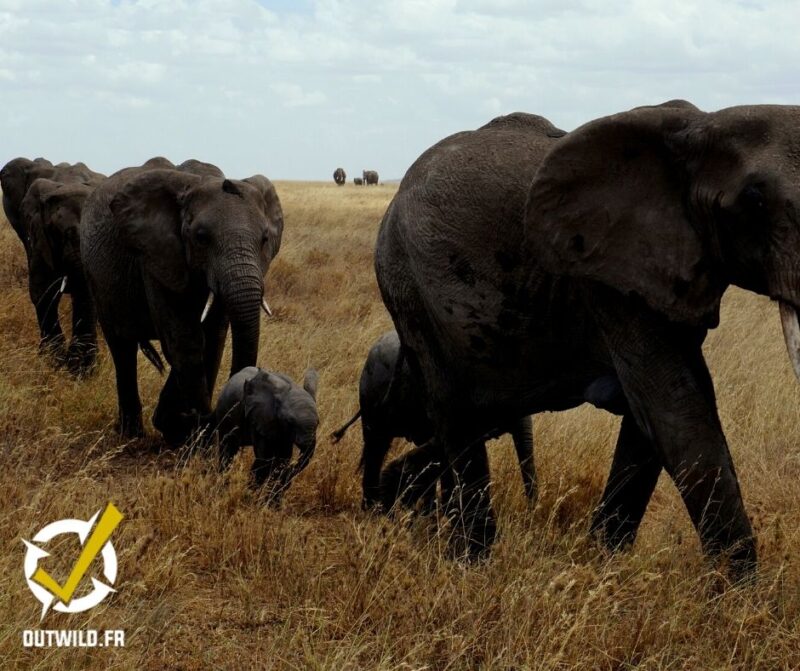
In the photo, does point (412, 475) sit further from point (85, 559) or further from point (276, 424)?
point (85, 559)

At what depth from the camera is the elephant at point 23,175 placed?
41.8ft

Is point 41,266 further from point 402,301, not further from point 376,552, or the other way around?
point 376,552

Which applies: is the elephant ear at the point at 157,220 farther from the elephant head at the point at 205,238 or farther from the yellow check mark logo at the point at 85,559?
the yellow check mark logo at the point at 85,559

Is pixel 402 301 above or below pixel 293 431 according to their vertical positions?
above

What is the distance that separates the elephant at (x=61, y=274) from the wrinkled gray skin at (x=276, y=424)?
3745 mm

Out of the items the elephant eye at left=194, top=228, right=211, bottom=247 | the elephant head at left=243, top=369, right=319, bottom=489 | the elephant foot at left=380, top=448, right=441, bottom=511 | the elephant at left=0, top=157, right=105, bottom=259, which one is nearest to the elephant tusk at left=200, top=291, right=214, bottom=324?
the elephant eye at left=194, top=228, right=211, bottom=247

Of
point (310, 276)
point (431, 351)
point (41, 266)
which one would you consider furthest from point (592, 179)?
point (310, 276)

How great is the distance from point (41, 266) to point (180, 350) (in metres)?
3.93

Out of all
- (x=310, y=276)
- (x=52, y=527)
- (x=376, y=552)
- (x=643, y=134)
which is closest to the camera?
A: (x=643, y=134)

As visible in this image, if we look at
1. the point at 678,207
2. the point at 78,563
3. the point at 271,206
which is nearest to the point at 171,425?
the point at 271,206

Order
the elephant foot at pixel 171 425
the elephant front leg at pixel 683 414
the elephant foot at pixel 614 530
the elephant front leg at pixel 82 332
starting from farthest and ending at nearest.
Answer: the elephant front leg at pixel 82 332
the elephant foot at pixel 171 425
the elephant foot at pixel 614 530
the elephant front leg at pixel 683 414

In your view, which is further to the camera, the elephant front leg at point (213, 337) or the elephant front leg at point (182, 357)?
the elephant front leg at point (213, 337)

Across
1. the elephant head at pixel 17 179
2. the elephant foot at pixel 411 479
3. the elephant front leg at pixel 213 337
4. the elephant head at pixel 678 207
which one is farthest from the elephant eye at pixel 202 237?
the elephant head at pixel 17 179

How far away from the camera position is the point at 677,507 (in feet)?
19.9
